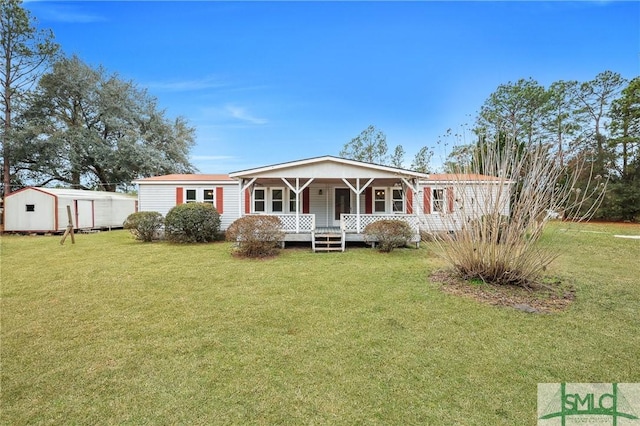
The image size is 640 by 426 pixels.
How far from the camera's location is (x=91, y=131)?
24.7m

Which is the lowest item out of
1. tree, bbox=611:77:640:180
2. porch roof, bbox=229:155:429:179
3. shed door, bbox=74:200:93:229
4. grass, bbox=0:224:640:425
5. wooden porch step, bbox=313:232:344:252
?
grass, bbox=0:224:640:425

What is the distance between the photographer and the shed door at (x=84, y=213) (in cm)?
1753

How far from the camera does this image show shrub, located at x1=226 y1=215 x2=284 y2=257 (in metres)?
9.84

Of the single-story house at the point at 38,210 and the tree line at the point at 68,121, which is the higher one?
the tree line at the point at 68,121

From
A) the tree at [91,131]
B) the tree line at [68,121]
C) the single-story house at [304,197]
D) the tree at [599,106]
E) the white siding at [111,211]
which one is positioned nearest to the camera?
the single-story house at [304,197]

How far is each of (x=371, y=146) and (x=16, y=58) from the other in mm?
31325

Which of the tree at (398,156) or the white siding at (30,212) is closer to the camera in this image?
the white siding at (30,212)

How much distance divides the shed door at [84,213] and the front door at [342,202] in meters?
15.8

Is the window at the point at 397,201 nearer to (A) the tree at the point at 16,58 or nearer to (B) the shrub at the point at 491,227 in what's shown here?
(B) the shrub at the point at 491,227

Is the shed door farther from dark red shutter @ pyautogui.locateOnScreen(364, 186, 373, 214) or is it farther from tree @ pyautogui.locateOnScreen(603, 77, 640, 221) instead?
tree @ pyautogui.locateOnScreen(603, 77, 640, 221)

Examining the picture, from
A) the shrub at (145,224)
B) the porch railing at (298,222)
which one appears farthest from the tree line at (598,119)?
the shrub at (145,224)

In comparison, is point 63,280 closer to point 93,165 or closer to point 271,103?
point 271,103

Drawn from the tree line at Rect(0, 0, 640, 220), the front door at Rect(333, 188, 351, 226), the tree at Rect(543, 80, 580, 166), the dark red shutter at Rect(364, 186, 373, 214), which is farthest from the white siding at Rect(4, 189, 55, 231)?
the tree at Rect(543, 80, 580, 166)

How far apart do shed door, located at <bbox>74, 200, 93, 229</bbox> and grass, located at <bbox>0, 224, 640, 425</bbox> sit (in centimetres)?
1243
